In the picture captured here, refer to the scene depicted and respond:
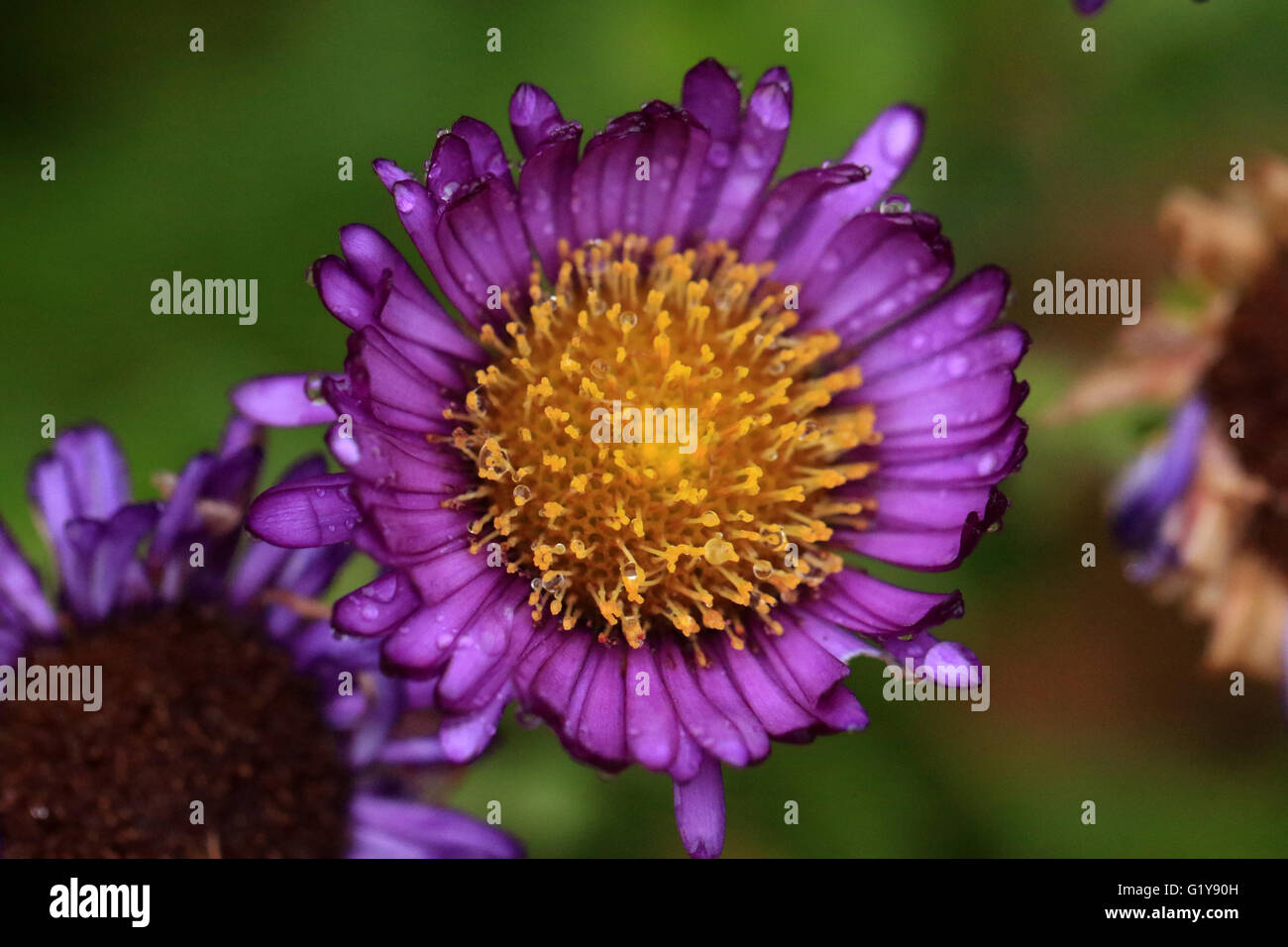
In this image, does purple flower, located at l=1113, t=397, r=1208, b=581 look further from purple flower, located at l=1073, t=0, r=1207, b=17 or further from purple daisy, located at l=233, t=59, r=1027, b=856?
purple flower, located at l=1073, t=0, r=1207, b=17

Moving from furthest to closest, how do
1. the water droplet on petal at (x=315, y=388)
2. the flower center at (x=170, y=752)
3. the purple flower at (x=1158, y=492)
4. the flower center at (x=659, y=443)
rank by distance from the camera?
the purple flower at (x=1158, y=492) < the flower center at (x=170, y=752) < the flower center at (x=659, y=443) < the water droplet on petal at (x=315, y=388)

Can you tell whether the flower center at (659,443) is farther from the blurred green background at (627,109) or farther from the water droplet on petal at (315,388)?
the blurred green background at (627,109)

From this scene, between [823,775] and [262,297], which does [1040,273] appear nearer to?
[823,775]

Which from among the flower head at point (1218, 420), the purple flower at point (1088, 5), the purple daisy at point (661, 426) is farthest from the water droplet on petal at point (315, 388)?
the flower head at point (1218, 420)

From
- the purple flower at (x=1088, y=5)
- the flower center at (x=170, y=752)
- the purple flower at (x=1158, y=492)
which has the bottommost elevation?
the flower center at (x=170, y=752)

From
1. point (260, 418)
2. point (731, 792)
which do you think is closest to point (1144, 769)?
point (731, 792)

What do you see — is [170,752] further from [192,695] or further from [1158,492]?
[1158,492]

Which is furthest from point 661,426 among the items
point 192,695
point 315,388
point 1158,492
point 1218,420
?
point 1218,420
